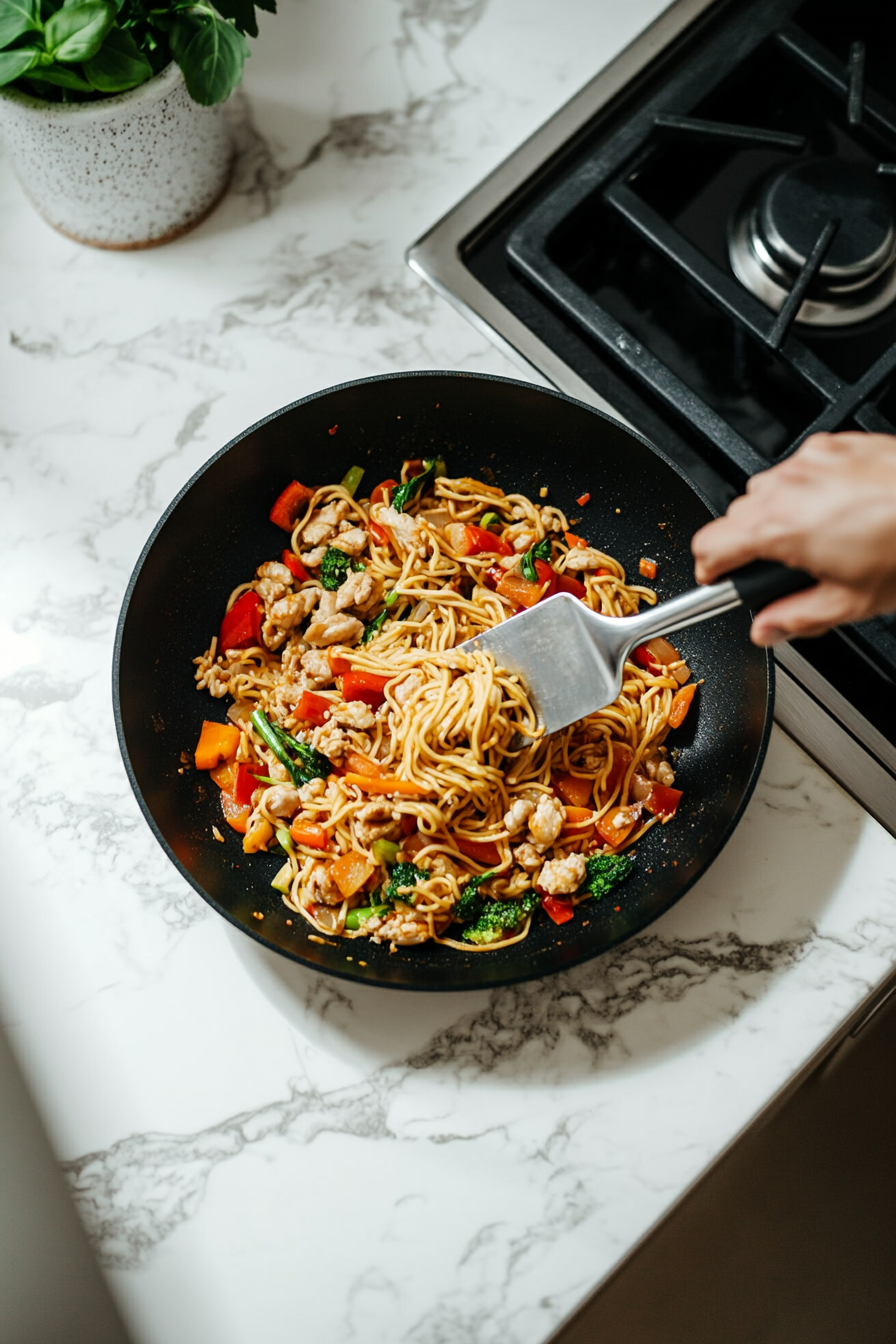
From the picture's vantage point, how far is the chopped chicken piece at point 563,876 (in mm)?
2178

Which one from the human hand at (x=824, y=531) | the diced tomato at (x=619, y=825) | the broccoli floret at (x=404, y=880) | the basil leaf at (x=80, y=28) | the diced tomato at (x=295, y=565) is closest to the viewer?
the human hand at (x=824, y=531)

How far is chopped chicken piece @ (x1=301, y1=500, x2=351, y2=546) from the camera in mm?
2480

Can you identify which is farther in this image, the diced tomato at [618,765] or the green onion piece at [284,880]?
the diced tomato at [618,765]

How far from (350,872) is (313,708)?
0.40m

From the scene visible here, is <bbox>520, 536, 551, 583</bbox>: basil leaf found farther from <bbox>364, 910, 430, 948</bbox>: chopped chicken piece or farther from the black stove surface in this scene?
<bbox>364, 910, 430, 948</bbox>: chopped chicken piece

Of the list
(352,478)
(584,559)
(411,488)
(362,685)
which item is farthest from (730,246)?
(362,685)

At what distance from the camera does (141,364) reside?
2.69 metres

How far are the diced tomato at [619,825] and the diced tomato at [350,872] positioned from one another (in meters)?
0.54

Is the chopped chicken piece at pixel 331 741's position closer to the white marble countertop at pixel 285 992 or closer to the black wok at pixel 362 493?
the black wok at pixel 362 493

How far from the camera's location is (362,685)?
2398mm

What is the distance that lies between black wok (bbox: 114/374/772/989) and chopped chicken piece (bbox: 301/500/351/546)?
0.09 metres

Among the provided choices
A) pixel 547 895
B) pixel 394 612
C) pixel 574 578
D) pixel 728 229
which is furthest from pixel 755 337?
pixel 547 895

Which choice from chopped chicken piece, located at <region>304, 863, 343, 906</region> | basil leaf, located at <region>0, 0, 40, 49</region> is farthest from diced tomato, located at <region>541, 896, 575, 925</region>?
basil leaf, located at <region>0, 0, 40, 49</region>

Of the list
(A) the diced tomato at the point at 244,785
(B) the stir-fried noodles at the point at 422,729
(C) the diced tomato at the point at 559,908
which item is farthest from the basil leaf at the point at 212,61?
(C) the diced tomato at the point at 559,908
